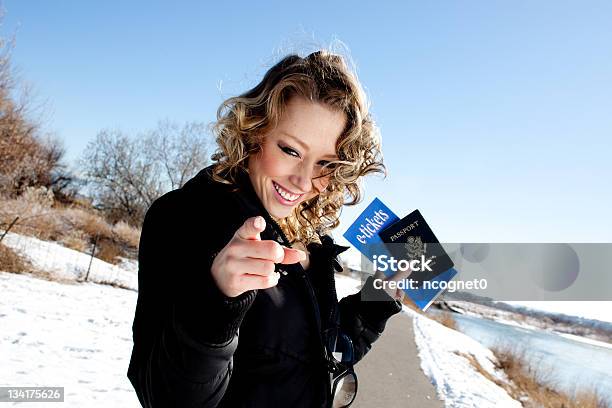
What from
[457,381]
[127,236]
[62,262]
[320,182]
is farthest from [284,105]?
[127,236]

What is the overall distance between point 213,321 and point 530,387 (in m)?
11.4

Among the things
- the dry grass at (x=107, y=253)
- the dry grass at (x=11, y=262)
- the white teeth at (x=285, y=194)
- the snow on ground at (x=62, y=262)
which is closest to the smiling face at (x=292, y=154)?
the white teeth at (x=285, y=194)

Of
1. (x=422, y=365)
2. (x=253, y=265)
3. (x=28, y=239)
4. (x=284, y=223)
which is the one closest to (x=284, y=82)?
(x=284, y=223)

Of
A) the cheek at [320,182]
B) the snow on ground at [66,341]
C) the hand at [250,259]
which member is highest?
the cheek at [320,182]

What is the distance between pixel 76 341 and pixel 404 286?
548cm

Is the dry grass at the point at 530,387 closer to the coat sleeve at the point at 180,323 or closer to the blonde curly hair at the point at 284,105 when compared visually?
the blonde curly hair at the point at 284,105

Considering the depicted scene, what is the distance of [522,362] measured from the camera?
12.0 meters

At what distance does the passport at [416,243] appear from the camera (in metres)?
1.96

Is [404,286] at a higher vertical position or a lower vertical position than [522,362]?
higher

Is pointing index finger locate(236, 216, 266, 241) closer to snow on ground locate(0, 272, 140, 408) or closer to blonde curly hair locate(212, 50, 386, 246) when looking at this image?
blonde curly hair locate(212, 50, 386, 246)

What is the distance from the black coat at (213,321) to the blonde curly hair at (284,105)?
6.8 inches

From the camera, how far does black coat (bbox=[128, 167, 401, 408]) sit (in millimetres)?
925

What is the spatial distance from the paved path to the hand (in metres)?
4.99

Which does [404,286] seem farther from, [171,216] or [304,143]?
[171,216]
